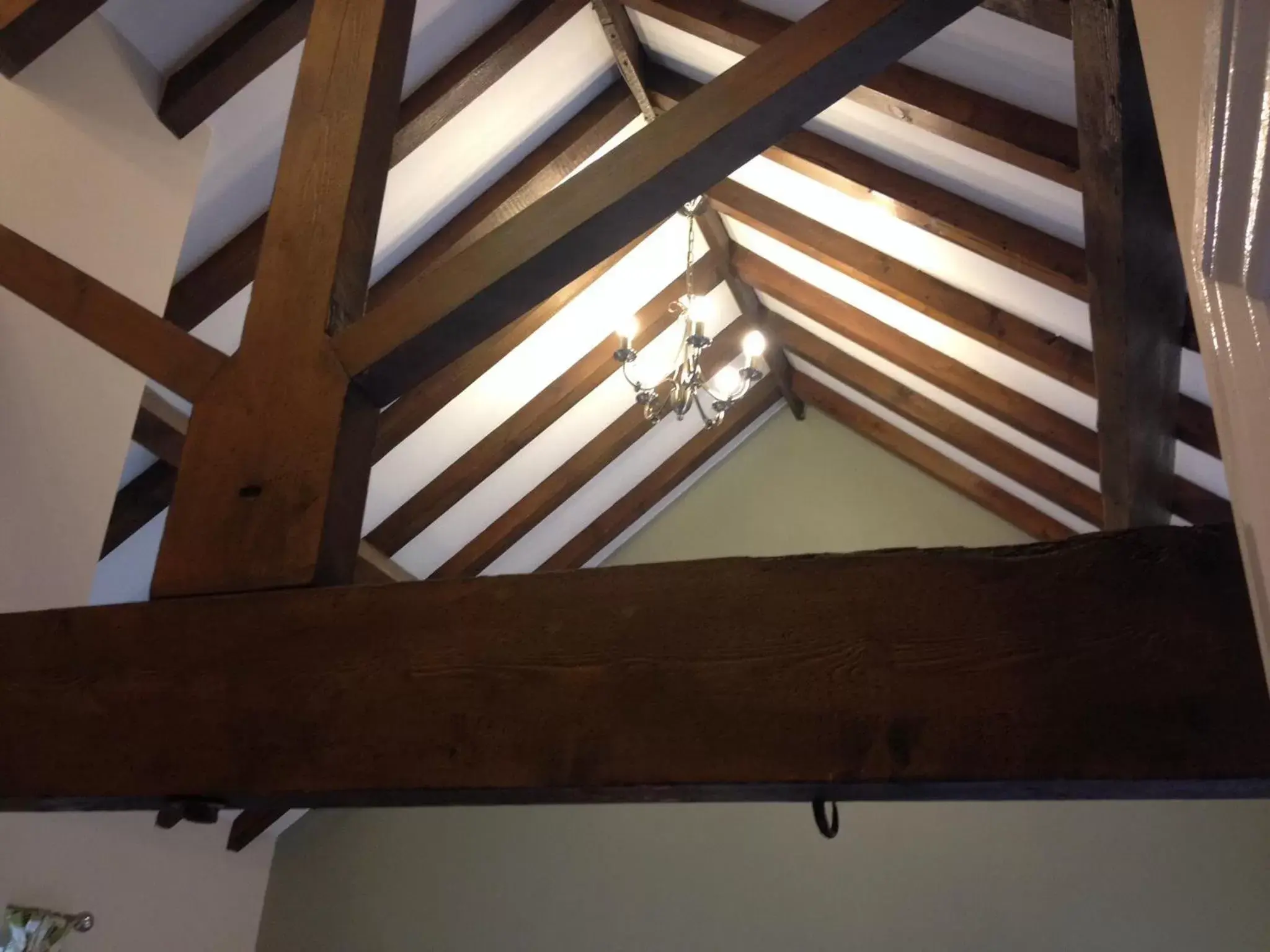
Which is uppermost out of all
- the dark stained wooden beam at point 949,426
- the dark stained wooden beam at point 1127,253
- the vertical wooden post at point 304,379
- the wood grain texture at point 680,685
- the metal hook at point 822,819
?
the dark stained wooden beam at point 949,426

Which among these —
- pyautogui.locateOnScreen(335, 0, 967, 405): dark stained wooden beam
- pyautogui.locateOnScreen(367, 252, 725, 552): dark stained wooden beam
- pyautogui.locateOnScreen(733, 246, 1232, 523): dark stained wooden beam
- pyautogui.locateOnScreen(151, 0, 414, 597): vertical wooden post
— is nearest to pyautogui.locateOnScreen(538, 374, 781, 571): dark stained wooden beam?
pyautogui.locateOnScreen(733, 246, 1232, 523): dark stained wooden beam

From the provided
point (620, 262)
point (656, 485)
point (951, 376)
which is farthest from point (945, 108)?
point (656, 485)

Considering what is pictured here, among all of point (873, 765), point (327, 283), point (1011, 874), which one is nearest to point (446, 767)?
point (873, 765)

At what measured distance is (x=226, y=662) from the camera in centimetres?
108

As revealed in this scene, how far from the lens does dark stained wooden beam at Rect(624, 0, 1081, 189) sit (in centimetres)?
236

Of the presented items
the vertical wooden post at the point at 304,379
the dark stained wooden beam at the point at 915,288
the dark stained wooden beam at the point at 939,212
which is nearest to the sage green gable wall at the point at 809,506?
the dark stained wooden beam at the point at 915,288

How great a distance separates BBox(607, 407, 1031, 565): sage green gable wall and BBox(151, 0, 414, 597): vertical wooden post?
3770 millimetres

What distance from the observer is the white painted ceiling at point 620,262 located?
2.47 meters

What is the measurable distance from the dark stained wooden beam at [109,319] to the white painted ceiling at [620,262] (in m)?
1.23

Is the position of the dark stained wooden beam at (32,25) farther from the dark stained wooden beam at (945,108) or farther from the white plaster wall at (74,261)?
the dark stained wooden beam at (945,108)

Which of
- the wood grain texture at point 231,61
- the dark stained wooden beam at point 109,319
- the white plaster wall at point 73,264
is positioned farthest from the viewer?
the wood grain texture at point 231,61

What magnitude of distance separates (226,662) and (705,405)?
4.07 m

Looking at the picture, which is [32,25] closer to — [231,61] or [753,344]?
[231,61]

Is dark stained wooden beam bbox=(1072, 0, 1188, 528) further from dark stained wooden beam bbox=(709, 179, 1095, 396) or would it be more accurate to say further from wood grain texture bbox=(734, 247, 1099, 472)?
wood grain texture bbox=(734, 247, 1099, 472)
